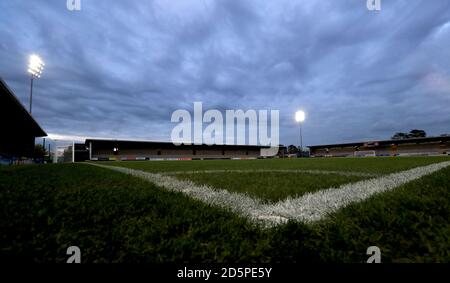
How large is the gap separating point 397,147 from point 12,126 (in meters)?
65.1

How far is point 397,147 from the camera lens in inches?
1986

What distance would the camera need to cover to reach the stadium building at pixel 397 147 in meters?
44.5

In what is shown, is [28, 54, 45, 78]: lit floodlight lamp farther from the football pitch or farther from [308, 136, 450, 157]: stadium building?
→ [308, 136, 450, 157]: stadium building

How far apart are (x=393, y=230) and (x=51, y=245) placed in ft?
7.75

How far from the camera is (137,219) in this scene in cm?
197

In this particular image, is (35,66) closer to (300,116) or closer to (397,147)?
(300,116)

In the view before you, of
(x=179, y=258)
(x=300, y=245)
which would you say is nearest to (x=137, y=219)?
(x=179, y=258)

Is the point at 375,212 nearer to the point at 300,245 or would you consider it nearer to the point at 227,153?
the point at 300,245

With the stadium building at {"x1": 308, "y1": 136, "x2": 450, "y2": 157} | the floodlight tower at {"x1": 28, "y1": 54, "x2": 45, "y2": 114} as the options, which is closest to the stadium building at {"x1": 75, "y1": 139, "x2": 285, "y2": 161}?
the floodlight tower at {"x1": 28, "y1": 54, "x2": 45, "y2": 114}

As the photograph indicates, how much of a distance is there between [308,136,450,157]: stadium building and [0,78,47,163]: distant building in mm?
59617

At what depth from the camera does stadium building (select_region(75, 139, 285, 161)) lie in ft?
136

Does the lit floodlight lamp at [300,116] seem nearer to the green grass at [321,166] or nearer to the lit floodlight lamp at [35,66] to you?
the green grass at [321,166]
